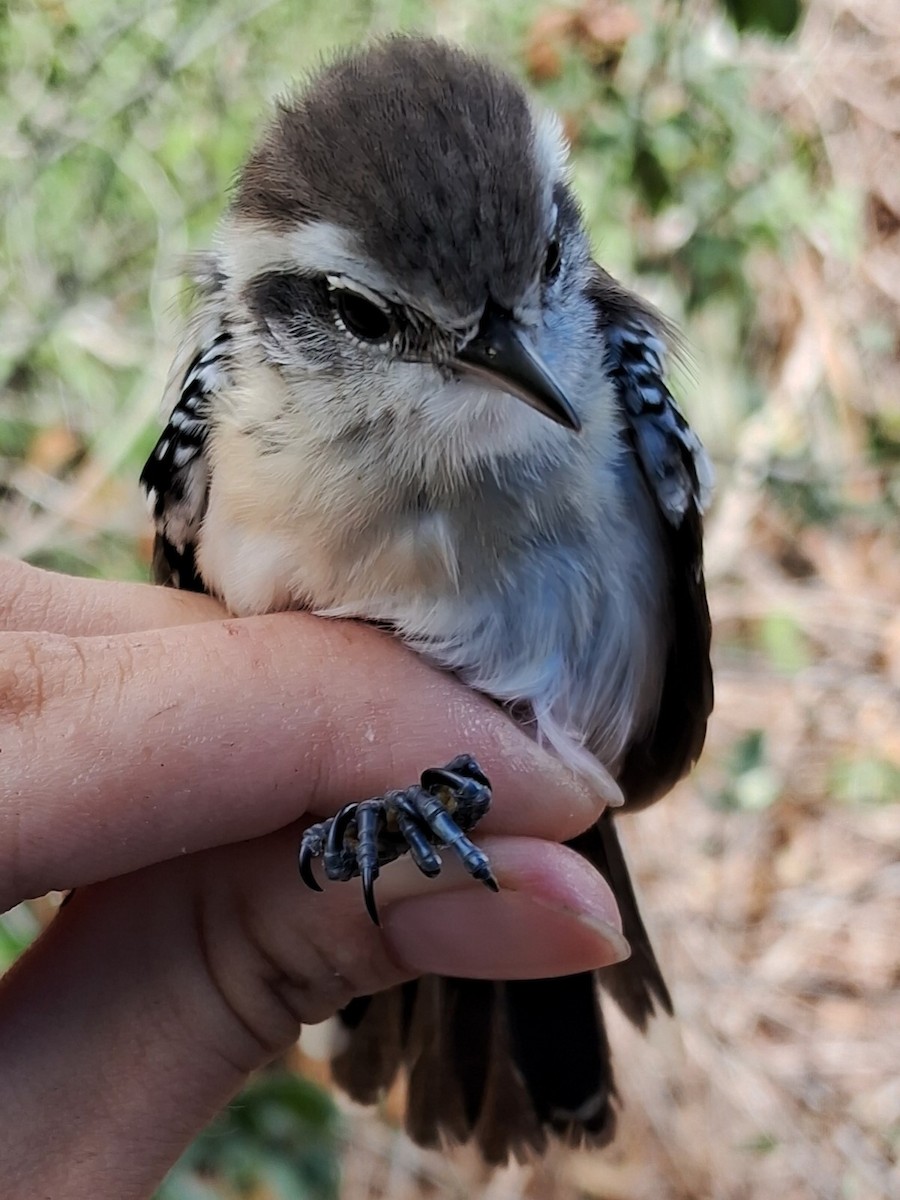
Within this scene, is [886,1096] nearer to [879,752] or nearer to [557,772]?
[879,752]

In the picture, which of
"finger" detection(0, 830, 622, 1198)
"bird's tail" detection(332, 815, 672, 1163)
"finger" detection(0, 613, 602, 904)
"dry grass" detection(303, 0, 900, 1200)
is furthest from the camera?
"dry grass" detection(303, 0, 900, 1200)

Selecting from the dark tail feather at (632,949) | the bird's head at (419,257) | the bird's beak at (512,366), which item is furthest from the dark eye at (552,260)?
the dark tail feather at (632,949)

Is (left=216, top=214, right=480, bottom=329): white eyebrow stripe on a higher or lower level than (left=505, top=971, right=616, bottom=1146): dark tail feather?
higher

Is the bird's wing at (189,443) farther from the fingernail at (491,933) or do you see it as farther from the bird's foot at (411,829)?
the fingernail at (491,933)

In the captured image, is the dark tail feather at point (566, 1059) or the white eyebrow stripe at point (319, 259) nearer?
the white eyebrow stripe at point (319, 259)

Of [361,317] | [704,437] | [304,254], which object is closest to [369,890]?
[361,317]

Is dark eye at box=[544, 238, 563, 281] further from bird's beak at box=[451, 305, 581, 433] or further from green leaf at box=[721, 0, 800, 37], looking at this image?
green leaf at box=[721, 0, 800, 37]

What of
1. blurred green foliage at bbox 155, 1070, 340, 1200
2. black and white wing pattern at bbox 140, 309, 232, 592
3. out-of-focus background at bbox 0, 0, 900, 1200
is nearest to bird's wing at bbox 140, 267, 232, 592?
black and white wing pattern at bbox 140, 309, 232, 592
